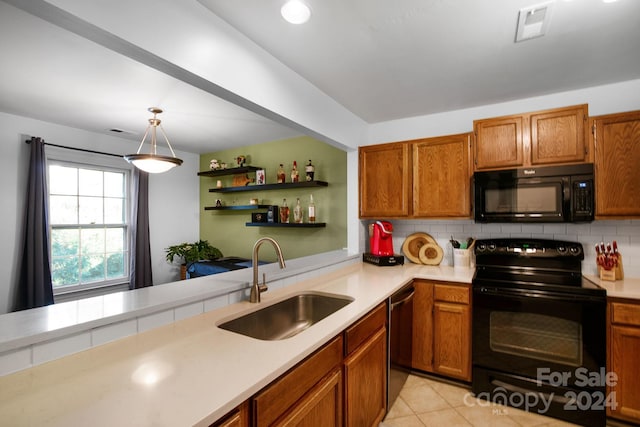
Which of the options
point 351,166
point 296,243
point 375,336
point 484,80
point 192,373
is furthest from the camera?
point 296,243

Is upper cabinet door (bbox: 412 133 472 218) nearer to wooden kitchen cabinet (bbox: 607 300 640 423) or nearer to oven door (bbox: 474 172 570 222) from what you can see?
oven door (bbox: 474 172 570 222)

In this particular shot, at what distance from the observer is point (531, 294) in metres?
2.00

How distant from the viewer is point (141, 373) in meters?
0.94

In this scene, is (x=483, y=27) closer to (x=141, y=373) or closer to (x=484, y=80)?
(x=484, y=80)

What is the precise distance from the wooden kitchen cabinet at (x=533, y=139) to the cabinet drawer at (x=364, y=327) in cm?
148

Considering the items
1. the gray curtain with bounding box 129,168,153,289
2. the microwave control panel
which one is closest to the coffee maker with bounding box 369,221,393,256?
the microwave control panel

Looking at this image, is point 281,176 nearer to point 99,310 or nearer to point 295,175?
point 295,175

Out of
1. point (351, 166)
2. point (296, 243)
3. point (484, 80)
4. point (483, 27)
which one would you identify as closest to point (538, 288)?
point (484, 80)

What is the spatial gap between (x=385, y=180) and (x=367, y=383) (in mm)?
1790

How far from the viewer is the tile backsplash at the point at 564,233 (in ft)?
7.38

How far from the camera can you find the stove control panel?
233cm

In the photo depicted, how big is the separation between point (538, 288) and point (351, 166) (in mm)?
1857

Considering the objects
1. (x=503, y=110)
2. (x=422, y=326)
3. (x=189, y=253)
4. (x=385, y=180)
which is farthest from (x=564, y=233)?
(x=189, y=253)

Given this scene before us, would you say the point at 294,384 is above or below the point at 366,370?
above
